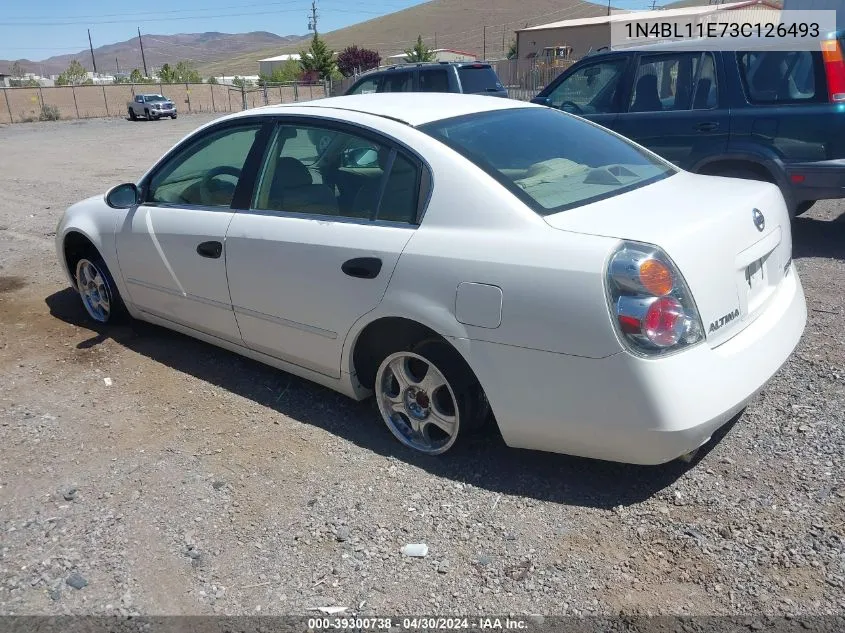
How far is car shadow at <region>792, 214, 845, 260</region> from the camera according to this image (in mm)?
6434

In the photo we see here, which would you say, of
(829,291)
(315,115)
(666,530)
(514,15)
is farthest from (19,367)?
(514,15)

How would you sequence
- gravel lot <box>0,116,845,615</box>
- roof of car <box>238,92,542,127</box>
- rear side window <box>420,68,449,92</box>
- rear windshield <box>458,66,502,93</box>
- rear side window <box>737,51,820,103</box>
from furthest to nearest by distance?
rear windshield <box>458,66,502,93</box>, rear side window <box>420,68,449,92</box>, rear side window <box>737,51,820,103</box>, roof of car <box>238,92,542,127</box>, gravel lot <box>0,116,845,615</box>

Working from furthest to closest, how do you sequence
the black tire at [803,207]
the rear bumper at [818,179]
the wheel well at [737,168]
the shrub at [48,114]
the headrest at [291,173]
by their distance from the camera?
the shrub at [48,114] → the black tire at [803,207] → the wheel well at [737,168] → the rear bumper at [818,179] → the headrest at [291,173]

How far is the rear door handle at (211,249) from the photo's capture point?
394 cm

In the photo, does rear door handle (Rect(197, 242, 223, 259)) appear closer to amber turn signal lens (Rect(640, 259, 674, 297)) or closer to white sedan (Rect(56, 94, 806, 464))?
white sedan (Rect(56, 94, 806, 464))

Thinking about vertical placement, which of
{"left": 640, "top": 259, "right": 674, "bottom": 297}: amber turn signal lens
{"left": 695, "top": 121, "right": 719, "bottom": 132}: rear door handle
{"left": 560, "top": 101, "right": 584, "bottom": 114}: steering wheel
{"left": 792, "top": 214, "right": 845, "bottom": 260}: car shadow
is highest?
{"left": 560, "top": 101, "right": 584, "bottom": 114}: steering wheel

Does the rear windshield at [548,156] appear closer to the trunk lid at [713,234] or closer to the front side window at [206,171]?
the trunk lid at [713,234]

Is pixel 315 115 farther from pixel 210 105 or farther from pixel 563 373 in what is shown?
pixel 210 105

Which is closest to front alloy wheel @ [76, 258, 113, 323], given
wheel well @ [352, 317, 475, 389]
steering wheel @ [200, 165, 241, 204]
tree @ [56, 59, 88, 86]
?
steering wheel @ [200, 165, 241, 204]

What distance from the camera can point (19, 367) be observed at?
471 cm

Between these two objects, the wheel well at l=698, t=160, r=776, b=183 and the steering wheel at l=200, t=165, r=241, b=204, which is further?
the wheel well at l=698, t=160, r=776, b=183

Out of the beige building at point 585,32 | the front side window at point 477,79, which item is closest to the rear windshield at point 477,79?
the front side window at point 477,79

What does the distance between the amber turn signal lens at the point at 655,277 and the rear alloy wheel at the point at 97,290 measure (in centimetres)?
384

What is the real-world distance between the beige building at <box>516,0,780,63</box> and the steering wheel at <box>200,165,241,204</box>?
45278mm
